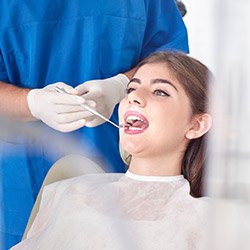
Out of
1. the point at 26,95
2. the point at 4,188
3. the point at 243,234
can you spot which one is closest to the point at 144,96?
the point at 26,95

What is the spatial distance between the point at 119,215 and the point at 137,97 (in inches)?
9.3

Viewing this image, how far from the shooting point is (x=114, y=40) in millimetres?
1191

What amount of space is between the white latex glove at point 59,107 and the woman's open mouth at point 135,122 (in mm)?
90

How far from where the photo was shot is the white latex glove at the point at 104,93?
3.68ft

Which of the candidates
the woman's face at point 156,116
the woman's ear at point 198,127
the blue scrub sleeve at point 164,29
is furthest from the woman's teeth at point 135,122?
the blue scrub sleeve at point 164,29

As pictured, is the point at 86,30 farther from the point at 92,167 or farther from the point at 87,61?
the point at 92,167

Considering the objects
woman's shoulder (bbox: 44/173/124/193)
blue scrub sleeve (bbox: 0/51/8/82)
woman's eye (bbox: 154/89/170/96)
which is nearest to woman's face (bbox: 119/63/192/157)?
woman's eye (bbox: 154/89/170/96)

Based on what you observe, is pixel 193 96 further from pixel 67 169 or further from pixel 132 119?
pixel 67 169

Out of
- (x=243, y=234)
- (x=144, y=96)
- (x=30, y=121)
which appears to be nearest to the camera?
(x=243, y=234)

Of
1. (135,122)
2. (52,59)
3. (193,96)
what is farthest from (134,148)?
(52,59)

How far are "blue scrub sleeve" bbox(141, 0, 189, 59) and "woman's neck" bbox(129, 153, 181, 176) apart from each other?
313 millimetres

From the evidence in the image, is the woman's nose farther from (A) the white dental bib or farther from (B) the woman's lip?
(A) the white dental bib

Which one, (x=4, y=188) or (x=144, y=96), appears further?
(x=4, y=188)

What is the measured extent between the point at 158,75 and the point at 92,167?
0.27m
